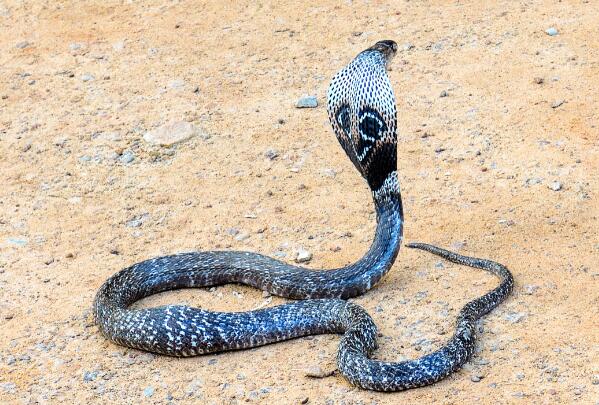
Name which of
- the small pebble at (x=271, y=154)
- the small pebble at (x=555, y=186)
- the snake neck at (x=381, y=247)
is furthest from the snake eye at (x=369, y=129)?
the small pebble at (x=271, y=154)

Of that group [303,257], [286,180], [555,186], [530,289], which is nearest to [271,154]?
[286,180]

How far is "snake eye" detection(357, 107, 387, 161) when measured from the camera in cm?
718

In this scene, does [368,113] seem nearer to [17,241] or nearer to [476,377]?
[476,377]

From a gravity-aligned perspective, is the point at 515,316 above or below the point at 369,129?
below

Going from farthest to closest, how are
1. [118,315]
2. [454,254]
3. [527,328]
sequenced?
[454,254] < [118,315] < [527,328]

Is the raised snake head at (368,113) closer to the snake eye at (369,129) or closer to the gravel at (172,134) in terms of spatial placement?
the snake eye at (369,129)

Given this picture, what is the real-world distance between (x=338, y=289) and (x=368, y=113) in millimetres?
1193

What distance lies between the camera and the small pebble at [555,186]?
850 cm

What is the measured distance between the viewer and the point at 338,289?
740cm

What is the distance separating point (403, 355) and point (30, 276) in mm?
3030

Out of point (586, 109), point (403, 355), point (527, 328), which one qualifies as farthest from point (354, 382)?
point (586, 109)

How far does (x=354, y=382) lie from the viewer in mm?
6277

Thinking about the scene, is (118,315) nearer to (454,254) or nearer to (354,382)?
(354,382)

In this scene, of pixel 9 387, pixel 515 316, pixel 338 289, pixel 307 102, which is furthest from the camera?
Result: pixel 307 102
